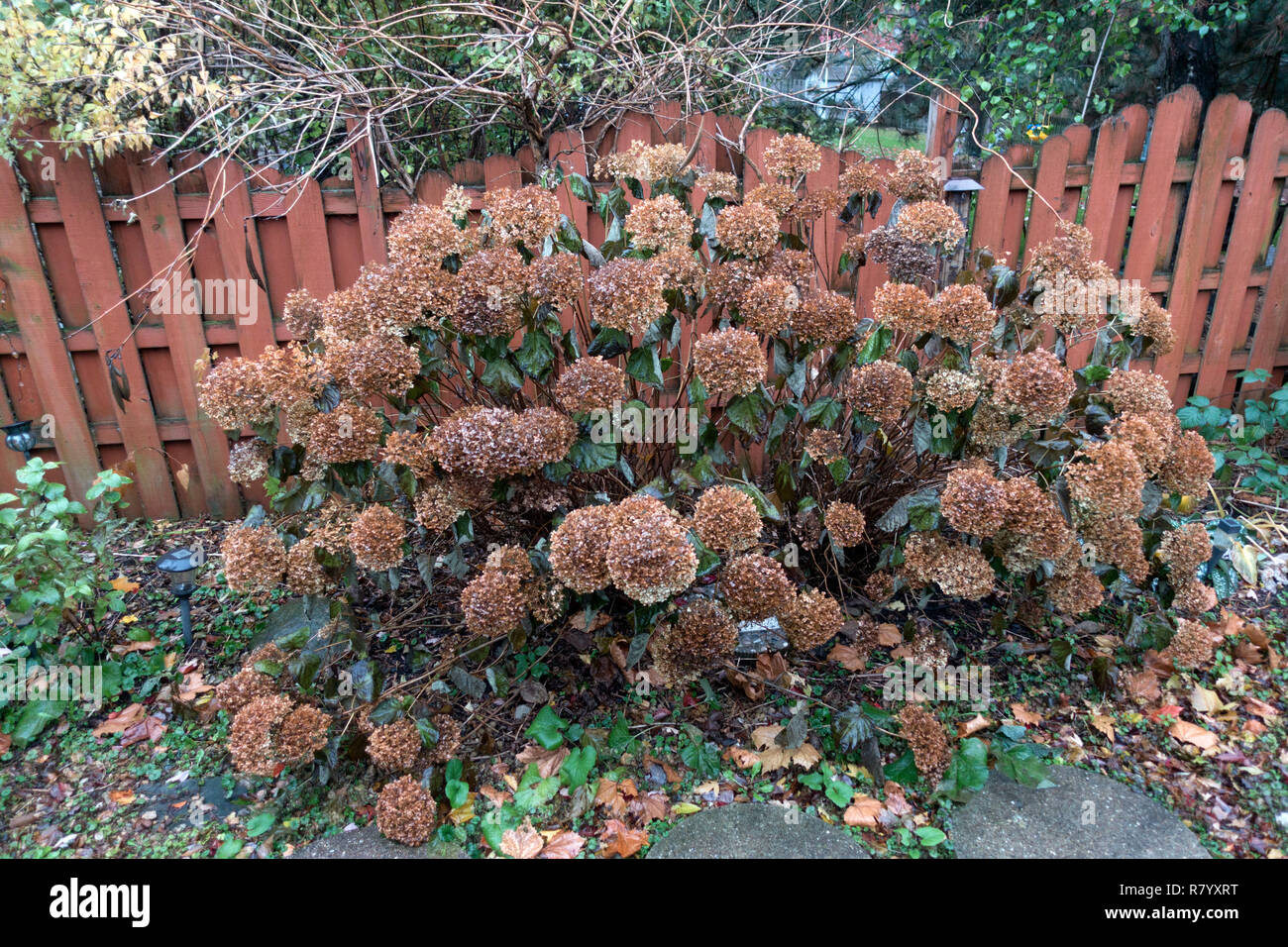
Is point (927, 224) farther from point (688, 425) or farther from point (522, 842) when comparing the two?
point (522, 842)

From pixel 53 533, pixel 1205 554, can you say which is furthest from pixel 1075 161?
pixel 53 533

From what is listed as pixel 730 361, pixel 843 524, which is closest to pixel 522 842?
pixel 843 524

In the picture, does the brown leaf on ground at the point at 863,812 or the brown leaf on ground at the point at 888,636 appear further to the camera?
the brown leaf on ground at the point at 888,636

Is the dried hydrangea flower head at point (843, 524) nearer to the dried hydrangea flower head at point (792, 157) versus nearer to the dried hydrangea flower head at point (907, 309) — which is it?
the dried hydrangea flower head at point (907, 309)

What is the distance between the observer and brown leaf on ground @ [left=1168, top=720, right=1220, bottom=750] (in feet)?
7.63

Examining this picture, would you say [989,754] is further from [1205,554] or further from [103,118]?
[103,118]

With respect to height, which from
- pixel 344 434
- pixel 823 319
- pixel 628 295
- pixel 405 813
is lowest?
pixel 405 813

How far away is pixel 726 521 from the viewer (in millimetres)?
1979

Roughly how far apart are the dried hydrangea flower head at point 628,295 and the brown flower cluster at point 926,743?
1327mm

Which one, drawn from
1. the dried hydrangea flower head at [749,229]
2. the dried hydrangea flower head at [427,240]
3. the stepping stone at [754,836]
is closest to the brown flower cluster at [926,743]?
the stepping stone at [754,836]

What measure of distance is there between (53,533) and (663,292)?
2026mm

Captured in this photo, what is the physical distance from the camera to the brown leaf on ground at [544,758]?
2223 mm

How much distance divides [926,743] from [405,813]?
1414mm

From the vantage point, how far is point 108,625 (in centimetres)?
281
